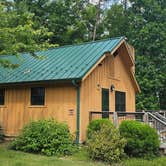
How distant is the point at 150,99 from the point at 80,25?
37.7 feet

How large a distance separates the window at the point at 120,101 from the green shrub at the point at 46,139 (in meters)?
4.59

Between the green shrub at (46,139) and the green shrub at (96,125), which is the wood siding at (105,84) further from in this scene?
the green shrub at (46,139)

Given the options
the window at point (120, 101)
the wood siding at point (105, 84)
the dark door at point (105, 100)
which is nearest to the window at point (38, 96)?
the wood siding at point (105, 84)

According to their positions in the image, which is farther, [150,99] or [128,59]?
[150,99]

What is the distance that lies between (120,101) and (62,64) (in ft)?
13.8

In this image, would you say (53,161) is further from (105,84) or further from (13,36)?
(105,84)

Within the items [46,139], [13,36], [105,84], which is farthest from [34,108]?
[13,36]

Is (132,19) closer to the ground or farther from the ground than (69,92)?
farther from the ground

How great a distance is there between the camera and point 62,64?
49.1 feet

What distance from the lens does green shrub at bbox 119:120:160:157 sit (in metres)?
10.7

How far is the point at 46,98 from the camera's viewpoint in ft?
46.9

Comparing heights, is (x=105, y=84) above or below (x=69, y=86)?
above

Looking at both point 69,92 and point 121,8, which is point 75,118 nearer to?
point 69,92

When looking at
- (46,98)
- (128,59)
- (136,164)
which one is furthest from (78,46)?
(136,164)
